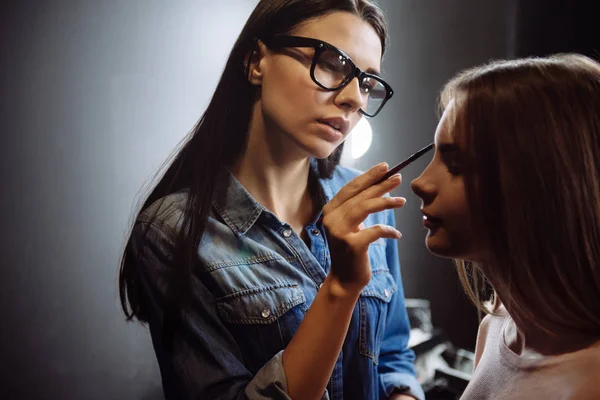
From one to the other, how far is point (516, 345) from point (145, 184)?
33.1 inches

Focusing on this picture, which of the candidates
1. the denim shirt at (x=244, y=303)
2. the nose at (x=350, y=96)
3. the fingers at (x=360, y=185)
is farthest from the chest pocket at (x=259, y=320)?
the nose at (x=350, y=96)

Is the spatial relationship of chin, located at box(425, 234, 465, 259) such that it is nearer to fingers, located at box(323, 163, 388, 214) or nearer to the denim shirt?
fingers, located at box(323, 163, 388, 214)

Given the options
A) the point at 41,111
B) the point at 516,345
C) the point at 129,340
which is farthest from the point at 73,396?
the point at 516,345

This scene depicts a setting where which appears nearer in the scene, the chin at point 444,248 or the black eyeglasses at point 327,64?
the chin at point 444,248

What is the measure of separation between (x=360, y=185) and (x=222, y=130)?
0.34m

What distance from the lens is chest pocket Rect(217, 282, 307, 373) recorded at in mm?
826

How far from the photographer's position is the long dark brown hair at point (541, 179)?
0.58 m

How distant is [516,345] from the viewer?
A: 0.70 m

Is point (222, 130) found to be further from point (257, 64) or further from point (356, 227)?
point (356, 227)

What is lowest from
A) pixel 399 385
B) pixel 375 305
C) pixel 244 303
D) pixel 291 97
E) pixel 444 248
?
pixel 399 385

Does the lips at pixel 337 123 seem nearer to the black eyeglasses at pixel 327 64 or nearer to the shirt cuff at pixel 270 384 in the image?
the black eyeglasses at pixel 327 64

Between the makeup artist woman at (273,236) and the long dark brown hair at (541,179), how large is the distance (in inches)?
5.2

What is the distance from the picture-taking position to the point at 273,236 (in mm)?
925

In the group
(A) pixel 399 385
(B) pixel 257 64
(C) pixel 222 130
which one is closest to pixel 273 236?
(C) pixel 222 130
